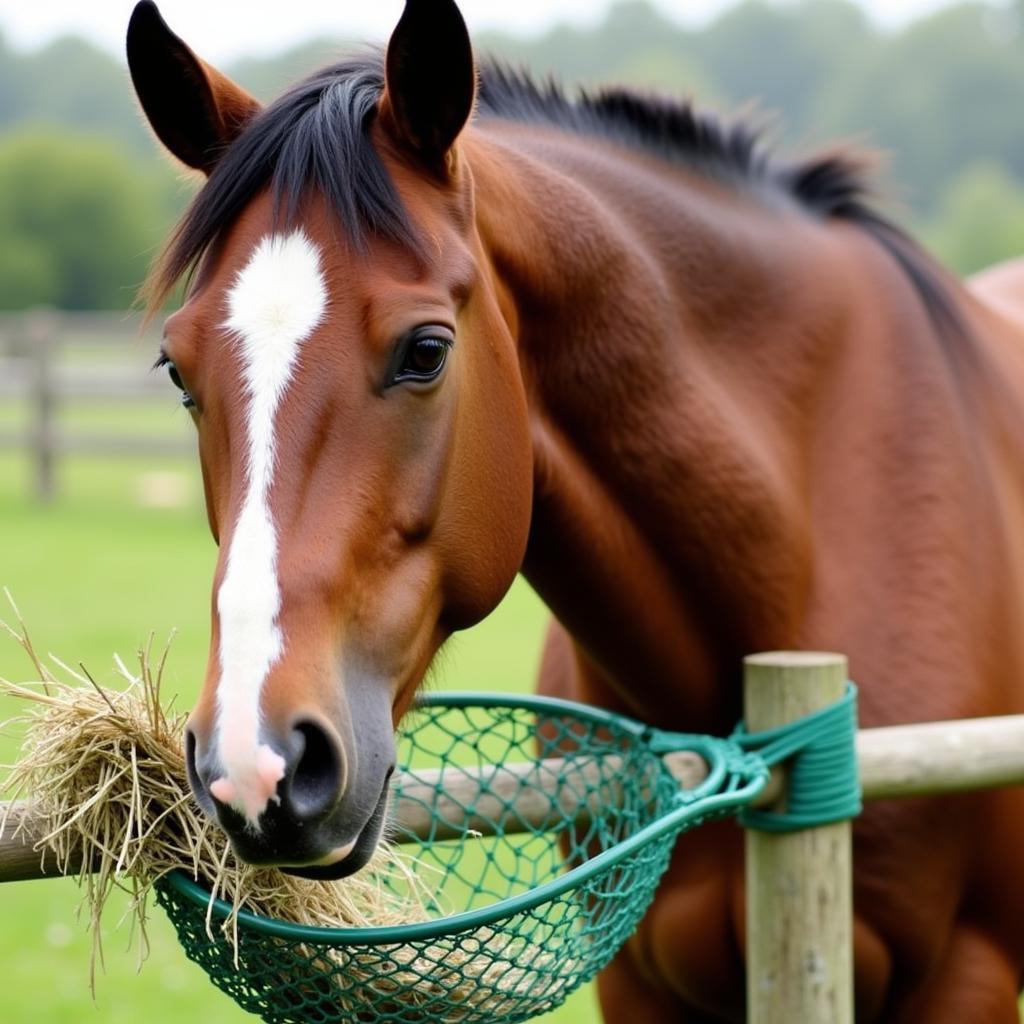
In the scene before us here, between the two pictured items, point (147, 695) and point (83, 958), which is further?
point (83, 958)

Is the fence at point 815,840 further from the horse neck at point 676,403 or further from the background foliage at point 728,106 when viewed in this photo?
the background foliage at point 728,106

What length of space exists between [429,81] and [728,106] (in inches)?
1566

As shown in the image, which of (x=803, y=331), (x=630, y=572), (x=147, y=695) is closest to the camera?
(x=147, y=695)

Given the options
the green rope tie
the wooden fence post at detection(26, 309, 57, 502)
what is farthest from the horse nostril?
the wooden fence post at detection(26, 309, 57, 502)

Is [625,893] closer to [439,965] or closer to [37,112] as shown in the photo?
[439,965]

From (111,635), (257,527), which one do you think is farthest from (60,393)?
(257,527)

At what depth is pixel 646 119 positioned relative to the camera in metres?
2.52

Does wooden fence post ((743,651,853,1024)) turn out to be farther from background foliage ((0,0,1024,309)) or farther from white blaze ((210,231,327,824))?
background foliage ((0,0,1024,309))

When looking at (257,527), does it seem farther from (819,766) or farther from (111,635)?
(111,635)

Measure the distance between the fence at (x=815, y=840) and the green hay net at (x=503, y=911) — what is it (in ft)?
0.15

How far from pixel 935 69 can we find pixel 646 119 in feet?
237

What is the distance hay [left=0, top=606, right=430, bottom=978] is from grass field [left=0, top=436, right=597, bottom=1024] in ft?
0.22

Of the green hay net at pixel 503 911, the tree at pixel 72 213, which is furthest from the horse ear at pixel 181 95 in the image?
the tree at pixel 72 213

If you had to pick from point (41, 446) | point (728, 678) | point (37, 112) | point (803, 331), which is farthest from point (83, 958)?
point (37, 112)
